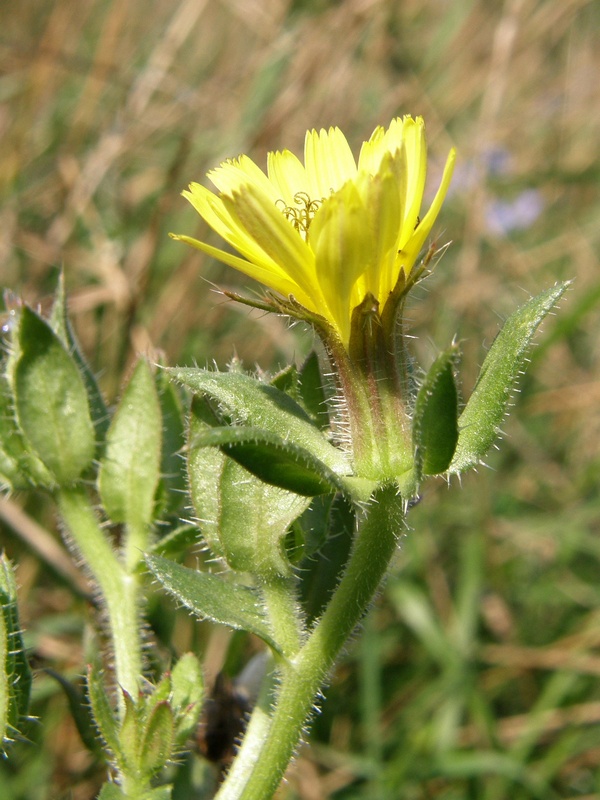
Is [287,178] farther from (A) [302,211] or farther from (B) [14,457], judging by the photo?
(B) [14,457]

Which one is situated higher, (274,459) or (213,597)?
(274,459)

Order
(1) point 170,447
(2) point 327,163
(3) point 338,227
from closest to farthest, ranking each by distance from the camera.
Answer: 1. (3) point 338,227
2. (2) point 327,163
3. (1) point 170,447

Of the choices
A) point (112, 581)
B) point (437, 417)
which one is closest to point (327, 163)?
point (437, 417)

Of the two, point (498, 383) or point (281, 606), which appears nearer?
point (498, 383)

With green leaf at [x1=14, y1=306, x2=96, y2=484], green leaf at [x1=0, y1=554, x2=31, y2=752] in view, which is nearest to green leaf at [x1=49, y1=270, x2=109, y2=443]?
green leaf at [x1=14, y1=306, x2=96, y2=484]

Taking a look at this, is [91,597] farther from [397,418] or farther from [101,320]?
[397,418]

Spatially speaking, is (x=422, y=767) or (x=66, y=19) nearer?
(x=422, y=767)

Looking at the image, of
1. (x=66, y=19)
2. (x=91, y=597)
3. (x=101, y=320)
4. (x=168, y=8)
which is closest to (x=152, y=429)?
(x=91, y=597)
